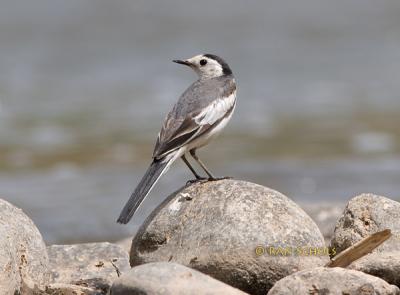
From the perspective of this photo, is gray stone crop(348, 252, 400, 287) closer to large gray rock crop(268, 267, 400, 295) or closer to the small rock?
large gray rock crop(268, 267, 400, 295)

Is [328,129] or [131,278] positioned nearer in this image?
[131,278]

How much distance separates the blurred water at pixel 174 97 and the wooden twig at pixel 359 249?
222 inches

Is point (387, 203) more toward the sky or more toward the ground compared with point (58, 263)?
more toward the sky

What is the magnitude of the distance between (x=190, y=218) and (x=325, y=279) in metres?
1.34

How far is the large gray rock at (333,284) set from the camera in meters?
6.03

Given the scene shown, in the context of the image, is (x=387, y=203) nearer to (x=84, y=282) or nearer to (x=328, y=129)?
(x=84, y=282)

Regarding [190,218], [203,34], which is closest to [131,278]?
[190,218]

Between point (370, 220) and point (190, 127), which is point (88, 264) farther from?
point (370, 220)

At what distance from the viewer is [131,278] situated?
19.5 feet

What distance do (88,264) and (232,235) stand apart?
1764mm

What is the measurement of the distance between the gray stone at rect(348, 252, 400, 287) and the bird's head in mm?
3105

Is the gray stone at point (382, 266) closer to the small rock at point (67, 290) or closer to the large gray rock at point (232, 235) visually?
the large gray rock at point (232, 235)

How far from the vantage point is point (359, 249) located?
6668 mm

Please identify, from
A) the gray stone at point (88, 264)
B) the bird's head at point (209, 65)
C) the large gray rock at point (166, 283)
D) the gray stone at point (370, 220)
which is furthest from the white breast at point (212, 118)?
the large gray rock at point (166, 283)
